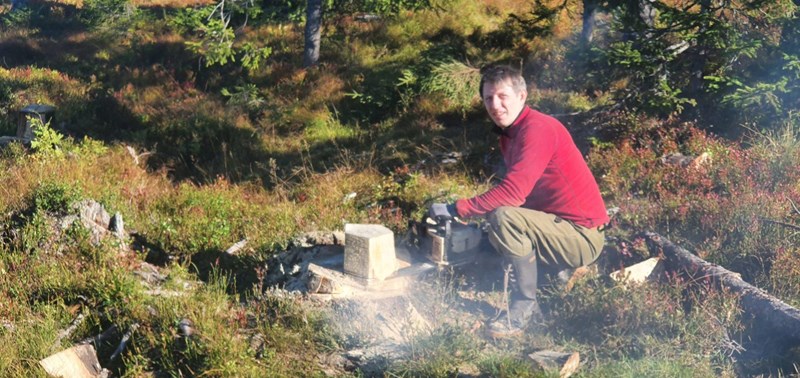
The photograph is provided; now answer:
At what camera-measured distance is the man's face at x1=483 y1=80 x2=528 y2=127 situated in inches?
189

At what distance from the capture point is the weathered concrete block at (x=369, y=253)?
17.3 ft

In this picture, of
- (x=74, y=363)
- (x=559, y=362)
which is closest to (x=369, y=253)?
(x=559, y=362)

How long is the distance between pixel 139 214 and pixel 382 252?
359 cm

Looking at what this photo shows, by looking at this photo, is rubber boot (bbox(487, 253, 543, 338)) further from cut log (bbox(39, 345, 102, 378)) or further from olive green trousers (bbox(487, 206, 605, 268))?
cut log (bbox(39, 345, 102, 378))

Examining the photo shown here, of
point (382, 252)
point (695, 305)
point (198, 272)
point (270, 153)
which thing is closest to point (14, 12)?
point (270, 153)

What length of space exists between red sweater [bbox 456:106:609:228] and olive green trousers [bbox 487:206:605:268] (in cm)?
8

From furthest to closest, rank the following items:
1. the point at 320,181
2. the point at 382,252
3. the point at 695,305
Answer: the point at 320,181 → the point at 382,252 → the point at 695,305

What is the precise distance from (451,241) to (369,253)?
69cm

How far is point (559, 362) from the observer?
4398 mm

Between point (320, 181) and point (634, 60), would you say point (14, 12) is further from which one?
point (634, 60)

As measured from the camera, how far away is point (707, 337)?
4680 mm

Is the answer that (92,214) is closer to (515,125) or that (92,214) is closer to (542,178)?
(515,125)

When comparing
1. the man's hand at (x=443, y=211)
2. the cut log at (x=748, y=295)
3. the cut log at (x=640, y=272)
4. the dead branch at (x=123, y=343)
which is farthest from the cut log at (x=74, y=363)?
the cut log at (x=748, y=295)

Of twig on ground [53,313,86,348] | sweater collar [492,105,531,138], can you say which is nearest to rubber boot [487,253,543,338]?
sweater collar [492,105,531,138]
